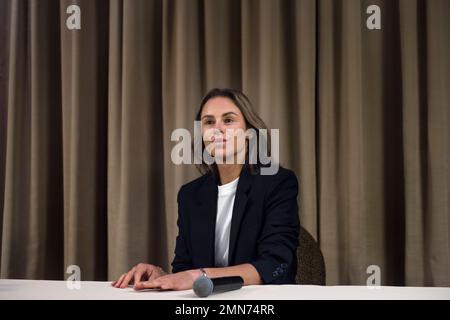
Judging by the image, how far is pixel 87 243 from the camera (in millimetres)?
2113

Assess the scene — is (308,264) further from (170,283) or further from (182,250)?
(170,283)

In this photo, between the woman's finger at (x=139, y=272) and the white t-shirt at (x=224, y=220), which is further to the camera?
the white t-shirt at (x=224, y=220)

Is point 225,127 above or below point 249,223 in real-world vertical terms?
above

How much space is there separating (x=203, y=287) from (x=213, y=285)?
25 millimetres

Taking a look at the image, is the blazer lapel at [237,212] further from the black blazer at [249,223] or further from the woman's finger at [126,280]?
the woman's finger at [126,280]

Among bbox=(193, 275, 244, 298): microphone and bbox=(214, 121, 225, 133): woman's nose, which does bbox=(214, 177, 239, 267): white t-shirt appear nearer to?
bbox=(214, 121, 225, 133): woman's nose

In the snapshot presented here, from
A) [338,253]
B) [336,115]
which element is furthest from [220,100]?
[338,253]

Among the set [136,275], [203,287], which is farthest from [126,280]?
[203,287]

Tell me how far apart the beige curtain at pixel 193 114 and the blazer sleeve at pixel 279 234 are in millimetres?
562

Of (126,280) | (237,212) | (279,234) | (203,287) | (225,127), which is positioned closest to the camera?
(203,287)

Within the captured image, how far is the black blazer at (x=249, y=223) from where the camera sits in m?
1.37

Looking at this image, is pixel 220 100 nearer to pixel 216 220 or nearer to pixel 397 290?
pixel 216 220

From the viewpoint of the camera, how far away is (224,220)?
154 centimetres

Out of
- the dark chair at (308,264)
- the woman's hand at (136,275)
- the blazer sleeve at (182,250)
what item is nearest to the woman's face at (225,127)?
the blazer sleeve at (182,250)
